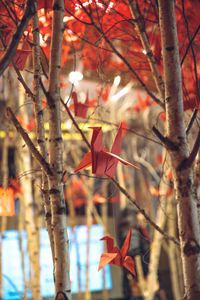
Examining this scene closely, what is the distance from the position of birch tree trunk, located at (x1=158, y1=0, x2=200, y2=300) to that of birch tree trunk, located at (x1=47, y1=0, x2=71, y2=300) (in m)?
0.23

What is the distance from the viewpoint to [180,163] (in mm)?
751

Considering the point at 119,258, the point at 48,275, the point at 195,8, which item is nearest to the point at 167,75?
the point at 119,258

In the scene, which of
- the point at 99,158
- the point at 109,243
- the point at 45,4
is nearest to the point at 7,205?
the point at 109,243

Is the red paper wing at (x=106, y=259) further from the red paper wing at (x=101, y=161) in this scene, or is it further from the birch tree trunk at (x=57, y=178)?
the red paper wing at (x=101, y=161)

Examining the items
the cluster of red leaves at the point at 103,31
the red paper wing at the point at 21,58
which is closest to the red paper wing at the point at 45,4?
the cluster of red leaves at the point at 103,31

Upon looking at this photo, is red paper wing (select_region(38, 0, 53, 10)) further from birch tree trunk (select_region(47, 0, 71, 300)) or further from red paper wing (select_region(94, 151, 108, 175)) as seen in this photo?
red paper wing (select_region(94, 151, 108, 175))

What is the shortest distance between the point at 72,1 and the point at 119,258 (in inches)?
26.5

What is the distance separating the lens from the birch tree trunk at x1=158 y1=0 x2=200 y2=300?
2.37 feet

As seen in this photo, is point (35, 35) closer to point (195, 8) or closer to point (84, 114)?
point (84, 114)

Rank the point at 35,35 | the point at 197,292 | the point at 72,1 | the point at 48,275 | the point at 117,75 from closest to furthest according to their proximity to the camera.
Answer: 1. the point at 197,292
2. the point at 35,35
3. the point at 72,1
4. the point at 117,75
5. the point at 48,275

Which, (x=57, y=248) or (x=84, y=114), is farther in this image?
(x=84, y=114)

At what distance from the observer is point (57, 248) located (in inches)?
32.9

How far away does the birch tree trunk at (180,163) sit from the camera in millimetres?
724


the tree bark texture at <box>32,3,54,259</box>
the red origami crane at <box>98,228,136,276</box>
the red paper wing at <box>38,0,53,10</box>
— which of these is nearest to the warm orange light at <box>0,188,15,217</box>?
the tree bark texture at <box>32,3,54,259</box>
